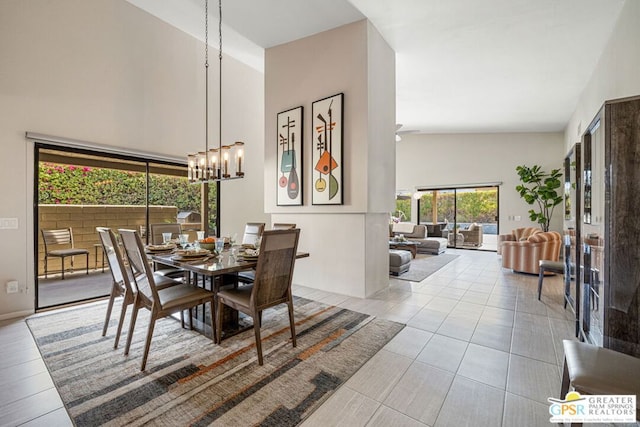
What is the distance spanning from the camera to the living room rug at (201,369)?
169cm

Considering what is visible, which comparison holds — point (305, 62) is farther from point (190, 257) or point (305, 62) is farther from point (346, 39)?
point (190, 257)

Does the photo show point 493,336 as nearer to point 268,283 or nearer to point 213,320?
point 268,283

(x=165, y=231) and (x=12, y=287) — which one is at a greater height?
(x=165, y=231)

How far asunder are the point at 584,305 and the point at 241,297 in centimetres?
287

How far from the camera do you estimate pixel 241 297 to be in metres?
2.38

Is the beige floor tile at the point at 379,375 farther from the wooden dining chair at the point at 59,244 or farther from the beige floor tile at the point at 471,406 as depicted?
the wooden dining chair at the point at 59,244

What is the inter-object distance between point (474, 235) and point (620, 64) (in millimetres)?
6730

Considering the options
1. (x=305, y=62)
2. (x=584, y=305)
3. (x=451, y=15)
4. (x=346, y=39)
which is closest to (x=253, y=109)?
(x=305, y=62)

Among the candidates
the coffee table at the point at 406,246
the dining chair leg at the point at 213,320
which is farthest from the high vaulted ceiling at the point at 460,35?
the dining chair leg at the point at 213,320

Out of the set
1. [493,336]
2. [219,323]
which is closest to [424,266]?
[493,336]

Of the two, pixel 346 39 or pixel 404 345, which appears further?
pixel 346 39

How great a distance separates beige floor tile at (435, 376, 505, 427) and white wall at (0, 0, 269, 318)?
4409 mm

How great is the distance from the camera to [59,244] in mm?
4004

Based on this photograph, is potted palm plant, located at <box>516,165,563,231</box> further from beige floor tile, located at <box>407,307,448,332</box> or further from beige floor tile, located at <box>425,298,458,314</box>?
beige floor tile, located at <box>407,307,448,332</box>
